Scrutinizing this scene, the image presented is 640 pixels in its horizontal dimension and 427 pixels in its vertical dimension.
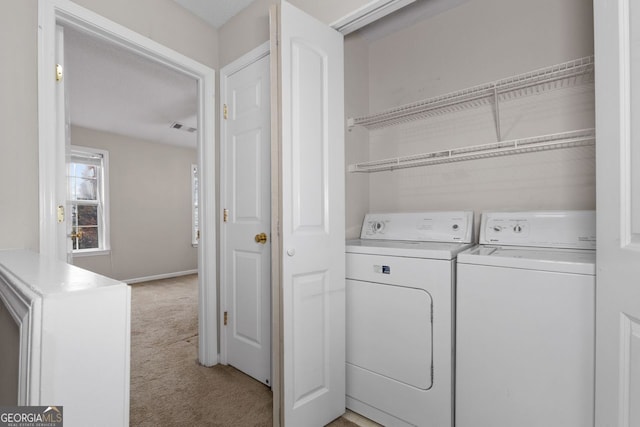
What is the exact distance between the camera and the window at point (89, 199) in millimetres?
4668

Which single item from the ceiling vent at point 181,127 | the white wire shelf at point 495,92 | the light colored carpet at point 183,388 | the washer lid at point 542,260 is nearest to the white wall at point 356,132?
the white wire shelf at point 495,92

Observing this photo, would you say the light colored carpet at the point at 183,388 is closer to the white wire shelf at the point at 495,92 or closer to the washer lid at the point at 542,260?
the washer lid at the point at 542,260

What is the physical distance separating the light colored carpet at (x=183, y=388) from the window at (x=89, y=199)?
8.04 feet

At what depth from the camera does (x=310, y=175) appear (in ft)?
5.09

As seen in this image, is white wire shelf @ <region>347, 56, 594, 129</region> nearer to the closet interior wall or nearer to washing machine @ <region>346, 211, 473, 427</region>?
the closet interior wall

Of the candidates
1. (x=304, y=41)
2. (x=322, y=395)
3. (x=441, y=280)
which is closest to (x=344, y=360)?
(x=322, y=395)

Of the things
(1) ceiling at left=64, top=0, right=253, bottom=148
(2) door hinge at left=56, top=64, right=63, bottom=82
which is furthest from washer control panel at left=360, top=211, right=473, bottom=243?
(2) door hinge at left=56, top=64, right=63, bottom=82

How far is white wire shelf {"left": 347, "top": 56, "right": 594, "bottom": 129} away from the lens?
57.1 inches

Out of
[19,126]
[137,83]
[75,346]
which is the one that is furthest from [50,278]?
[137,83]

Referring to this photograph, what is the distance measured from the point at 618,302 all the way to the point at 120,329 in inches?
53.1

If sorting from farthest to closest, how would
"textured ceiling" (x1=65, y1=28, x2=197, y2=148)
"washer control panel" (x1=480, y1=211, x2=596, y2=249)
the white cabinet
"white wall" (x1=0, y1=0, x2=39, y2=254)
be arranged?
"textured ceiling" (x1=65, y1=28, x2=197, y2=148), "washer control panel" (x1=480, y1=211, x2=596, y2=249), "white wall" (x1=0, y1=0, x2=39, y2=254), the white cabinet

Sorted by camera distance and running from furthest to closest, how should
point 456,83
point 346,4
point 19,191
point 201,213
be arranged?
point 201,213, point 456,83, point 346,4, point 19,191

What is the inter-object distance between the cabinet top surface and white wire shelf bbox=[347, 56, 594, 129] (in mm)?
1757

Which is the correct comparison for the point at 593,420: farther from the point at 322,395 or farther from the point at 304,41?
the point at 304,41
